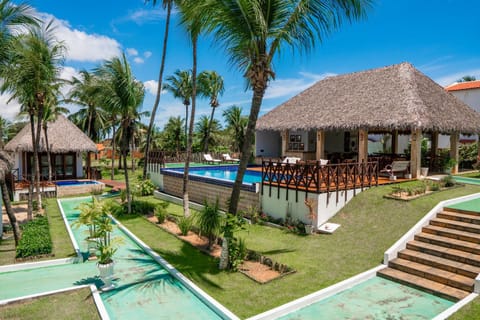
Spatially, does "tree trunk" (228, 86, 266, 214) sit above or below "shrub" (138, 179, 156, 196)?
above

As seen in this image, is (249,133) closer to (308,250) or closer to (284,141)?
(308,250)

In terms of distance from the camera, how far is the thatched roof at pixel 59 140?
2225cm

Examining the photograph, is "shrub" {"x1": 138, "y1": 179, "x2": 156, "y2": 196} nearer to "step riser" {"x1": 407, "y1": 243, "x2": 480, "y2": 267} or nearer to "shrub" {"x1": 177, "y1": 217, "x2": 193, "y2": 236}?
"shrub" {"x1": 177, "y1": 217, "x2": 193, "y2": 236}

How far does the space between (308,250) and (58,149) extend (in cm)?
2076

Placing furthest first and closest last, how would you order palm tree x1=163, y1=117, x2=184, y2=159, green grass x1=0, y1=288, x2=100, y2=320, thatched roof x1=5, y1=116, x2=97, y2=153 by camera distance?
1. palm tree x1=163, y1=117, x2=184, y2=159
2. thatched roof x1=5, y1=116, x2=97, y2=153
3. green grass x1=0, y1=288, x2=100, y2=320

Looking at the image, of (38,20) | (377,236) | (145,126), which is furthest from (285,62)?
(145,126)

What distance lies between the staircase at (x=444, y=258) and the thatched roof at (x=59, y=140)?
22.7 m

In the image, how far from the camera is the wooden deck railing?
1055 cm

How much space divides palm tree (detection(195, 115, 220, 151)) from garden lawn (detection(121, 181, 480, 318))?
2311cm

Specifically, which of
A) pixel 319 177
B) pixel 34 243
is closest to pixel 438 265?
pixel 319 177

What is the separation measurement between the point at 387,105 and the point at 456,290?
11.5 meters

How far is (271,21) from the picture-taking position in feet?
24.0

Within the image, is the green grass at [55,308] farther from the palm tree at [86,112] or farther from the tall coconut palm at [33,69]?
the palm tree at [86,112]

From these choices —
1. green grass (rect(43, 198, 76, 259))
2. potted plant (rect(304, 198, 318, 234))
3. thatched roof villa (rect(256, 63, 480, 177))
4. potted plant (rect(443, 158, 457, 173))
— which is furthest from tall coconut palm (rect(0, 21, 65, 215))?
potted plant (rect(443, 158, 457, 173))
